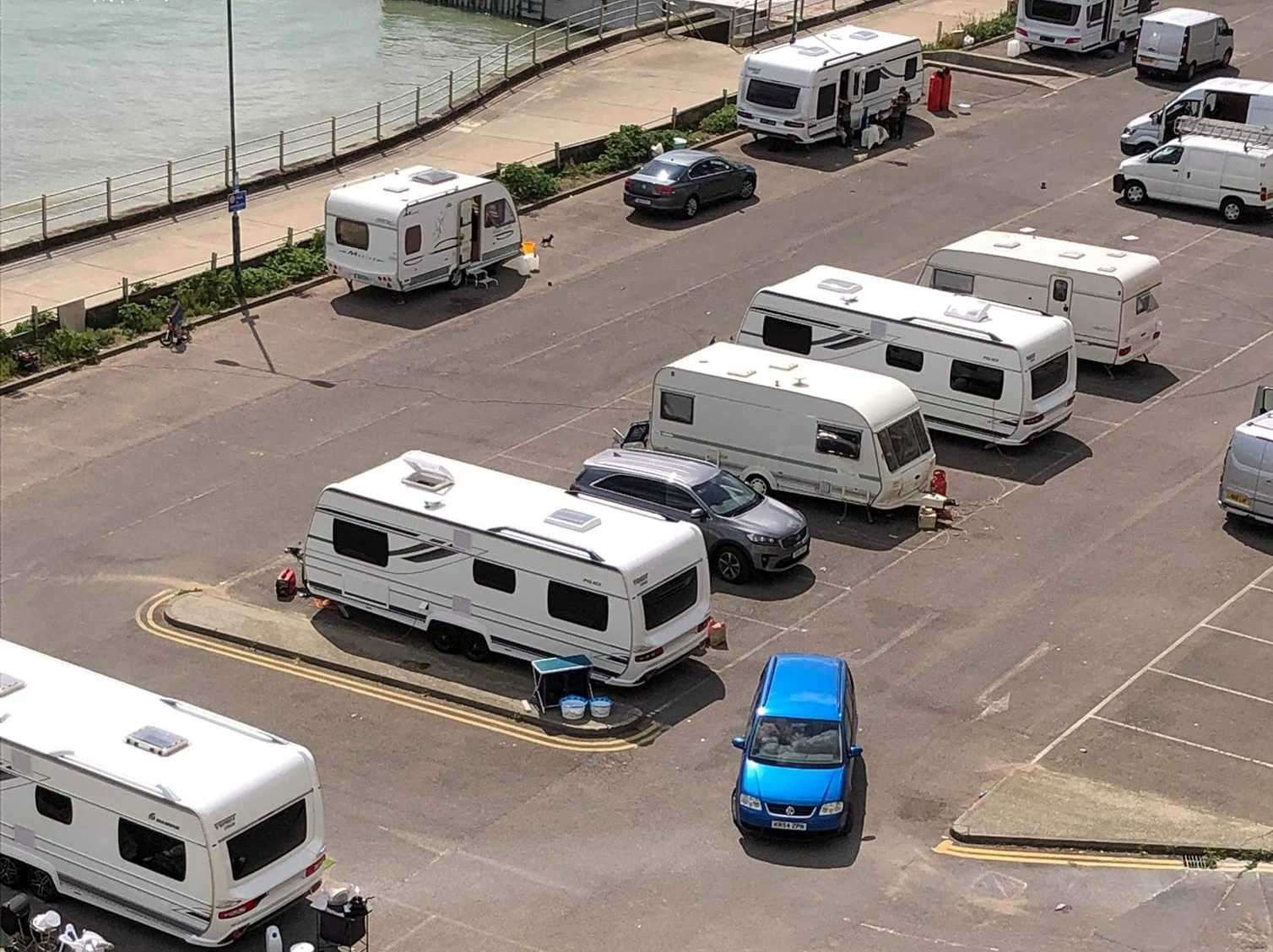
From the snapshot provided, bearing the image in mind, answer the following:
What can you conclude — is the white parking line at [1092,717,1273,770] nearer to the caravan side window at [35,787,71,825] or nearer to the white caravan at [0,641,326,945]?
the white caravan at [0,641,326,945]

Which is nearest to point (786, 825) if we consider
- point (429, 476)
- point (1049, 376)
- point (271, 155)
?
point (429, 476)

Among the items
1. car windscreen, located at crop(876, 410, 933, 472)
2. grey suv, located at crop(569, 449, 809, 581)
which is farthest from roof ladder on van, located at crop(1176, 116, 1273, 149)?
grey suv, located at crop(569, 449, 809, 581)

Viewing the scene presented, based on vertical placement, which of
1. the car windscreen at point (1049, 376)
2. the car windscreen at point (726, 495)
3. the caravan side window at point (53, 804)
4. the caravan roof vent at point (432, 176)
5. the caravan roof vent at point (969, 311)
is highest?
the caravan roof vent at point (969, 311)

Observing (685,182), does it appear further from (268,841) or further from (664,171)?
(268,841)

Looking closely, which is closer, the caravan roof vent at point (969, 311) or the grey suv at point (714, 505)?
the grey suv at point (714, 505)

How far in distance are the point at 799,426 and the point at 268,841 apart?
1409 cm

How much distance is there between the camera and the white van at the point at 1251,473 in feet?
108

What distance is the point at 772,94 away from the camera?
53094 mm

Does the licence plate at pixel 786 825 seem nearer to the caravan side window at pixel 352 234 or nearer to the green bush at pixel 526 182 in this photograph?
the caravan side window at pixel 352 234

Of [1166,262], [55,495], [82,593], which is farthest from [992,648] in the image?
[1166,262]

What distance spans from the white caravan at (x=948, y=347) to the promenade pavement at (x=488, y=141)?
45.7 ft

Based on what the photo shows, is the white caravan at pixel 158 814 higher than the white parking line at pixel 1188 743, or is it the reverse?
the white caravan at pixel 158 814

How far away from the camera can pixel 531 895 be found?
23.2 metres

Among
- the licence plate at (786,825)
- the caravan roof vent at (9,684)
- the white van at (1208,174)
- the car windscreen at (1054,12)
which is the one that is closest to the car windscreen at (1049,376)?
the licence plate at (786,825)
